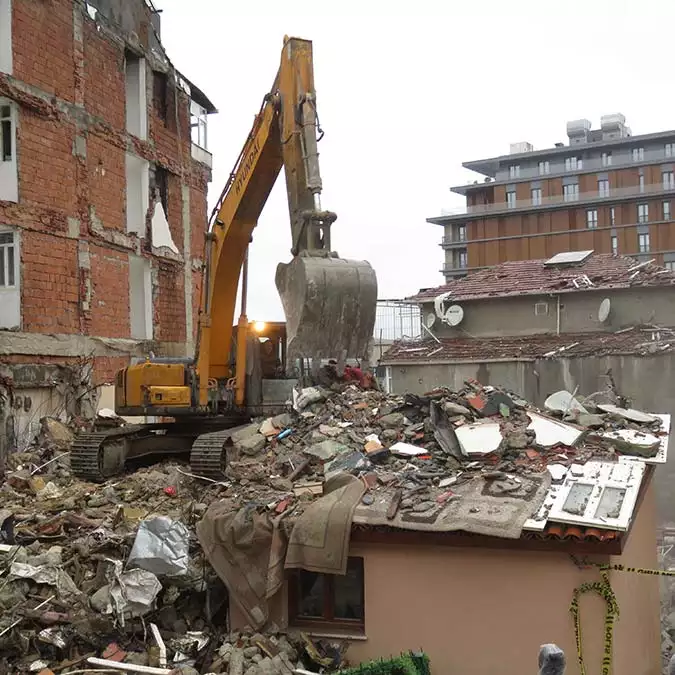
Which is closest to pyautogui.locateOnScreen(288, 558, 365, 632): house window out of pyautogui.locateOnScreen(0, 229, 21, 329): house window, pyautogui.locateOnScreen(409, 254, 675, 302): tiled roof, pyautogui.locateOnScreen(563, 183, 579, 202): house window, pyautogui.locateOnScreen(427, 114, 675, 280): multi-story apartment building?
pyautogui.locateOnScreen(0, 229, 21, 329): house window

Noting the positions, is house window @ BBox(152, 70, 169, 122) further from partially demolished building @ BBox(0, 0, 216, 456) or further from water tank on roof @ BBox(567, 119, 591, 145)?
water tank on roof @ BBox(567, 119, 591, 145)

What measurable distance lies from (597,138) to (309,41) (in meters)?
62.1

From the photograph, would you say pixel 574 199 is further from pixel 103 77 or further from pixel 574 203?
pixel 103 77

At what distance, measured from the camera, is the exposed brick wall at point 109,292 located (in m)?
20.0

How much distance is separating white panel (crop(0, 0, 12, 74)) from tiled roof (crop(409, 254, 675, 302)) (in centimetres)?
1483

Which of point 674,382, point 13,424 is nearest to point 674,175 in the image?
point 674,382

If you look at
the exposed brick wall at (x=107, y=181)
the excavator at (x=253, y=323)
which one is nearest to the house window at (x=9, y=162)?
the exposed brick wall at (x=107, y=181)

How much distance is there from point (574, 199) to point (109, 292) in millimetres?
49008

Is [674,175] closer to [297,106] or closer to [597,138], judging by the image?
[597,138]

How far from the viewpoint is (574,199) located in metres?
62.3

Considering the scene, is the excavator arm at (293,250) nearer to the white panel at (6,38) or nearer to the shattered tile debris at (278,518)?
the shattered tile debris at (278,518)

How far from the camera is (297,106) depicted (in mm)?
11336

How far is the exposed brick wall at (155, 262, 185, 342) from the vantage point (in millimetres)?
23016

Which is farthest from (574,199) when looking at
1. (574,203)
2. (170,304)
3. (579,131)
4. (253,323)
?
(253,323)
